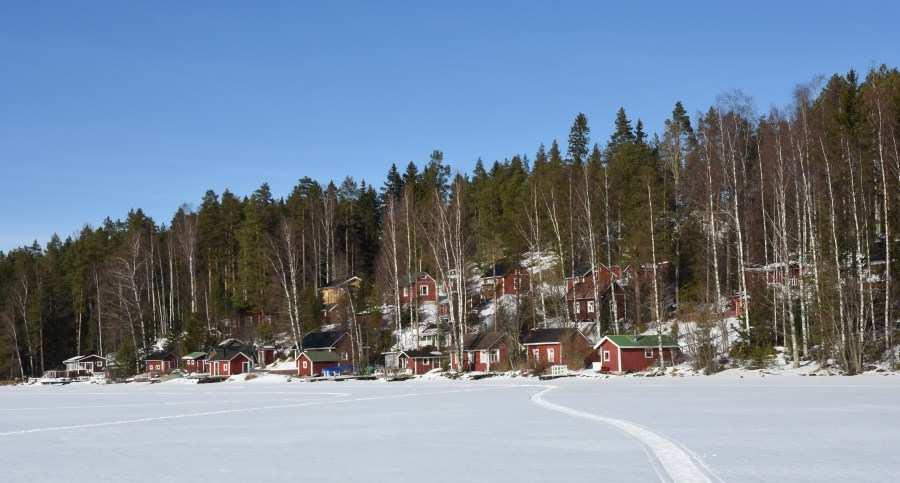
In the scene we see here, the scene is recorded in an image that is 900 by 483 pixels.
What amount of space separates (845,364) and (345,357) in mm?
41930

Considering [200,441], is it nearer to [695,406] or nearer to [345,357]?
[695,406]

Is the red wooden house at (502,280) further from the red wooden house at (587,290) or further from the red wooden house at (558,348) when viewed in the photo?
the red wooden house at (558,348)

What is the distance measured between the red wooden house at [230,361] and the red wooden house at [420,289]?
51.3ft

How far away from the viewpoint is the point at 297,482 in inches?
478

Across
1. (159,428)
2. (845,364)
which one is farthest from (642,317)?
(159,428)

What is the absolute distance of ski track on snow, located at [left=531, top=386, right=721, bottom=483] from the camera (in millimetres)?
11312

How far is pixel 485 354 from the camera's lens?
58594 millimetres

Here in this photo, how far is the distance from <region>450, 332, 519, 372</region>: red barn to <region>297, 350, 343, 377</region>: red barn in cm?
1146

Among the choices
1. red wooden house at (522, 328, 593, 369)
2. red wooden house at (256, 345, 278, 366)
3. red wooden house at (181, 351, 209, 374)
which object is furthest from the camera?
red wooden house at (181, 351, 209, 374)

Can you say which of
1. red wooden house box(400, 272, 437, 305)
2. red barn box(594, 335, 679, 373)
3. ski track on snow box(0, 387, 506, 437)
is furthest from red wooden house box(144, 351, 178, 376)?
ski track on snow box(0, 387, 506, 437)

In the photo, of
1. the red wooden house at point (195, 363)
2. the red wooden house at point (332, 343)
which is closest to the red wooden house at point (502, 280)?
the red wooden house at point (332, 343)

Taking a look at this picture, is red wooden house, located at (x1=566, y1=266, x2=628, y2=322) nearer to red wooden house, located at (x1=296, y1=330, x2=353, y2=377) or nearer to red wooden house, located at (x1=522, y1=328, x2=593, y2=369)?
red wooden house, located at (x1=522, y1=328, x2=593, y2=369)

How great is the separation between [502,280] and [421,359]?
543 inches

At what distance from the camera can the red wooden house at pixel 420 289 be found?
73.7 metres
